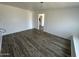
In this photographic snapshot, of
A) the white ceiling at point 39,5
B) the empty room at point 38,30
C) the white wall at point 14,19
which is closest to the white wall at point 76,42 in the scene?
the empty room at point 38,30

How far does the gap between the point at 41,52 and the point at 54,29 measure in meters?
0.36

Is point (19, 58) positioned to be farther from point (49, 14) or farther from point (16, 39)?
point (49, 14)

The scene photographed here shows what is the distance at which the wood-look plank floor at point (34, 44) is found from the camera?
143 centimetres

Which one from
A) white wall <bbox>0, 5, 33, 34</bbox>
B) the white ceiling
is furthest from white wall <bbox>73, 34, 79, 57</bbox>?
white wall <bbox>0, 5, 33, 34</bbox>

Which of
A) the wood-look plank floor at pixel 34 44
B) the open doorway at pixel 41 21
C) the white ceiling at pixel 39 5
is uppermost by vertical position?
the white ceiling at pixel 39 5

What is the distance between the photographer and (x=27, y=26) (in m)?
1.52

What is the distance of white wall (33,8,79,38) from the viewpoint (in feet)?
4.65

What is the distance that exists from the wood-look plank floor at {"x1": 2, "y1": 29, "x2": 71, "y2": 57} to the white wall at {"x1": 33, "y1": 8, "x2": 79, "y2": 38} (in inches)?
3.3

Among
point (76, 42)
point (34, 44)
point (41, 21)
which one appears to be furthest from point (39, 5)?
point (76, 42)

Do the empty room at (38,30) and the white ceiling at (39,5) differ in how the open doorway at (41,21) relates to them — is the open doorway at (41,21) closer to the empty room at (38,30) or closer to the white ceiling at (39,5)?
the empty room at (38,30)

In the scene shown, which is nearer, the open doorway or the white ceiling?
the white ceiling

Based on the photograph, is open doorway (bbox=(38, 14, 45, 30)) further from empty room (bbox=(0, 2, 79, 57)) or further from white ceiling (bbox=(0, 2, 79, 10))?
white ceiling (bbox=(0, 2, 79, 10))

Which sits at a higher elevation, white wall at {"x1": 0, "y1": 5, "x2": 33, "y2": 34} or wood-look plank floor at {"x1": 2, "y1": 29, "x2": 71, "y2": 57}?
white wall at {"x1": 0, "y1": 5, "x2": 33, "y2": 34}

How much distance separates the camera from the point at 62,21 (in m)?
1.47
